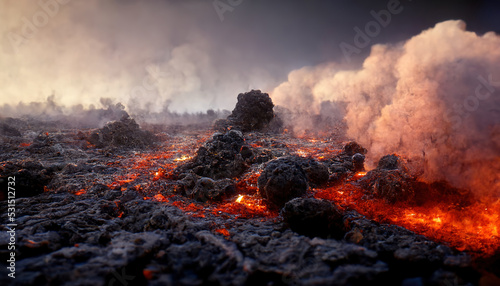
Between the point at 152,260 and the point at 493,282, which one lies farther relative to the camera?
the point at 152,260

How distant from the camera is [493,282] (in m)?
3.77

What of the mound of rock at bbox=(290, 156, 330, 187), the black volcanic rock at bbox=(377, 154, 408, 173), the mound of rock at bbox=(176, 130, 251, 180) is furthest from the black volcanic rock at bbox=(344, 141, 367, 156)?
the mound of rock at bbox=(176, 130, 251, 180)

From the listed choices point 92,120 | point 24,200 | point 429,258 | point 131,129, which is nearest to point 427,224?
point 429,258

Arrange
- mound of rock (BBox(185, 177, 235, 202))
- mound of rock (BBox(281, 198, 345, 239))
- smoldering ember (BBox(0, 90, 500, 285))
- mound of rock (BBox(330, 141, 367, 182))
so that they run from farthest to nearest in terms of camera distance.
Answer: mound of rock (BBox(330, 141, 367, 182)) → mound of rock (BBox(185, 177, 235, 202)) → mound of rock (BBox(281, 198, 345, 239)) → smoldering ember (BBox(0, 90, 500, 285))

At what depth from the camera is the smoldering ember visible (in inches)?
154

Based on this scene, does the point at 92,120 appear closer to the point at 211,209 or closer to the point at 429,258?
the point at 211,209

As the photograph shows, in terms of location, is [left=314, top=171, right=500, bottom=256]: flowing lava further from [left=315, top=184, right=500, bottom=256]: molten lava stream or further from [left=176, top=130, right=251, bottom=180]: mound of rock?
[left=176, top=130, right=251, bottom=180]: mound of rock

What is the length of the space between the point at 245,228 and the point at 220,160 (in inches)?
271

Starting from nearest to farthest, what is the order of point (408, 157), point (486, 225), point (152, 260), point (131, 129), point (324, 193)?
point (152, 260) → point (486, 225) → point (324, 193) → point (408, 157) → point (131, 129)

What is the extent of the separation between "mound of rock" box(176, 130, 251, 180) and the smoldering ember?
8 centimetres

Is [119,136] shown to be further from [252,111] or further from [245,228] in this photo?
[245,228]

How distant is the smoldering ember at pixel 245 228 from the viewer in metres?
3.92

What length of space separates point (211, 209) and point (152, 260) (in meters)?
3.69

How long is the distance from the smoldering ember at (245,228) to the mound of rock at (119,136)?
30.0 feet
